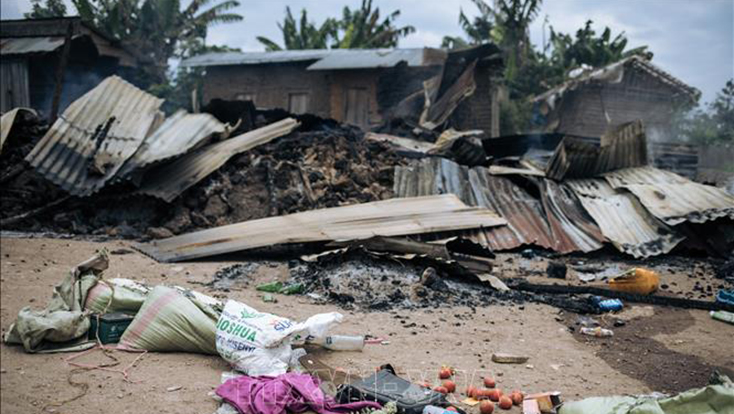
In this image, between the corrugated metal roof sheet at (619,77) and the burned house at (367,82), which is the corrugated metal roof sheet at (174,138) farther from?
the corrugated metal roof sheet at (619,77)

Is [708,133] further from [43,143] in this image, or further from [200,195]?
[43,143]

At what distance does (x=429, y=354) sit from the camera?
3939 millimetres

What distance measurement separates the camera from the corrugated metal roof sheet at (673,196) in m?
7.50

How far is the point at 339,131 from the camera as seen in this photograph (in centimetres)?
1034

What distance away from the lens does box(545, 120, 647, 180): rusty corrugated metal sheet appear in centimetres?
891

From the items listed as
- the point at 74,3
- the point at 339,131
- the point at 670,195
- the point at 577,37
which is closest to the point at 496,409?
the point at 74,3

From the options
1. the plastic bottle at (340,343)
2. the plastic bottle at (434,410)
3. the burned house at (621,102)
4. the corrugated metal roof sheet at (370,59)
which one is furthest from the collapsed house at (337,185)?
the burned house at (621,102)

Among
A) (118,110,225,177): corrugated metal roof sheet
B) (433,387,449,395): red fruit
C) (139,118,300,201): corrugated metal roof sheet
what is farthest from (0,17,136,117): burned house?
(433,387,449,395): red fruit

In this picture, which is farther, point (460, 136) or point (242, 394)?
point (460, 136)

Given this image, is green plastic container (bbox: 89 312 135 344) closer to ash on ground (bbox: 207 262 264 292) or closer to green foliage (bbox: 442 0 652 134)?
ash on ground (bbox: 207 262 264 292)

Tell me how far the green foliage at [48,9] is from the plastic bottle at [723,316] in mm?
5751

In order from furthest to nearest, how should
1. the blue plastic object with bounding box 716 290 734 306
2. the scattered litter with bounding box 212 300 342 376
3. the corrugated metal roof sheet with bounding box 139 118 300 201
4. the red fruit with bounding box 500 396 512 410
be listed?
the corrugated metal roof sheet with bounding box 139 118 300 201 < the blue plastic object with bounding box 716 290 734 306 < the scattered litter with bounding box 212 300 342 376 < the red fruit with bounding box 500 396 512 410

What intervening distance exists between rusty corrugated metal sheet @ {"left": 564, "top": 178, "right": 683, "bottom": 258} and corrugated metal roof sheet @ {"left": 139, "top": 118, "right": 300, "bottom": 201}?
17.9 feet

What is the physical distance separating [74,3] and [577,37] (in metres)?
20.2
